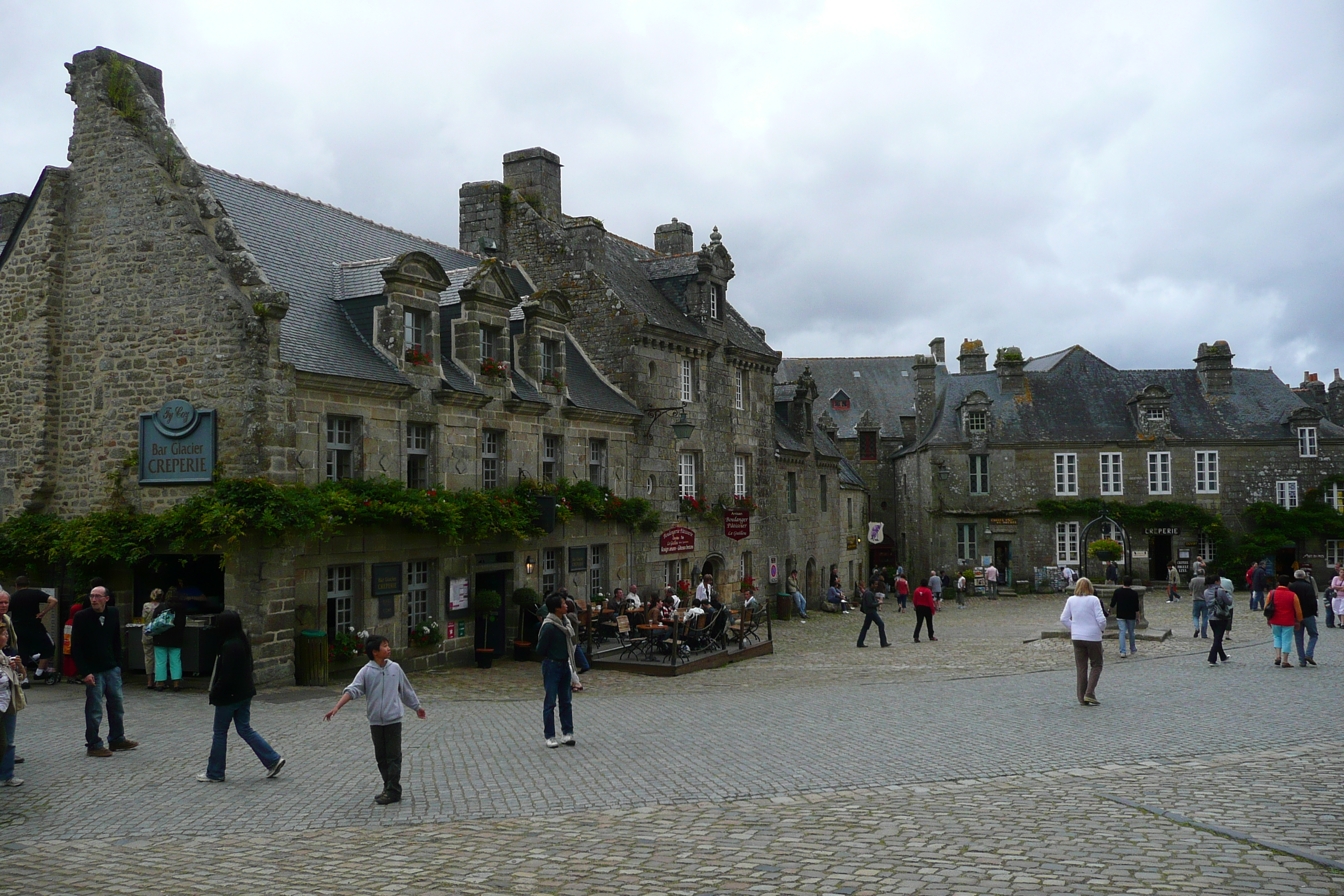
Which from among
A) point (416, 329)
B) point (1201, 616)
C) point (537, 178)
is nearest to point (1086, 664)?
point (1201, 616)

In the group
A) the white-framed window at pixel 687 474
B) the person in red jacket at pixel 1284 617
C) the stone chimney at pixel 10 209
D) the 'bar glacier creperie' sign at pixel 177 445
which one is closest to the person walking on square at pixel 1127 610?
the person in red jacket at pixel 1284 617

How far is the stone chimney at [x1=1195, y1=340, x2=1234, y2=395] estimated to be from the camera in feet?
155

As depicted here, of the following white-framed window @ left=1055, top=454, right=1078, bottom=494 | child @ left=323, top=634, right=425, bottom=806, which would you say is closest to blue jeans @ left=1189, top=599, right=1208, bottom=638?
child @ left=323, top=634, right=425, bottom=806

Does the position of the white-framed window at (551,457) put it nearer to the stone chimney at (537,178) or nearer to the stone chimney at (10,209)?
the stone chimney at (537,178)

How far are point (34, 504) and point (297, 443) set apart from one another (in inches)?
201

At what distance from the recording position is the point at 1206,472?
1783 inches

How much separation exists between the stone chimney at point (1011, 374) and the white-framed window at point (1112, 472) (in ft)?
15.7

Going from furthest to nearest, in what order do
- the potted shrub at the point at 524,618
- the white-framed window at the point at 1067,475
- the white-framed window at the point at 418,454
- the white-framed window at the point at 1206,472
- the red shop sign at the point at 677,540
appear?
the white-framed window at the point at 1067,475, the white-framed window at the point at 1206,472, the red shop sign at the point at 677,540, the potted shrub at the point at 524,618, the white-framed window at the point at 418,454

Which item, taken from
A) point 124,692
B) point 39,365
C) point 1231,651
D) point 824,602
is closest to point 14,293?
point 39,365

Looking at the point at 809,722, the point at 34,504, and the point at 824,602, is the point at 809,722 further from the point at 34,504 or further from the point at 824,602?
the point at 824,602

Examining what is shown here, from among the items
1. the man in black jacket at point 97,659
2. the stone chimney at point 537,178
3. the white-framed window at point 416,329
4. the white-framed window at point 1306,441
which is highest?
the stone chimney at point 537,178

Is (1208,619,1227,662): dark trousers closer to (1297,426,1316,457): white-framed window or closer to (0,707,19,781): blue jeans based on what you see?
(0,707,19,781): blue jeans

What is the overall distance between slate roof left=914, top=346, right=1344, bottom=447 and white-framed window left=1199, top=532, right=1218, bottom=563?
4235 millimetres

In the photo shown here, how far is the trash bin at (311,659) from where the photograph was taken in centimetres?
1670
